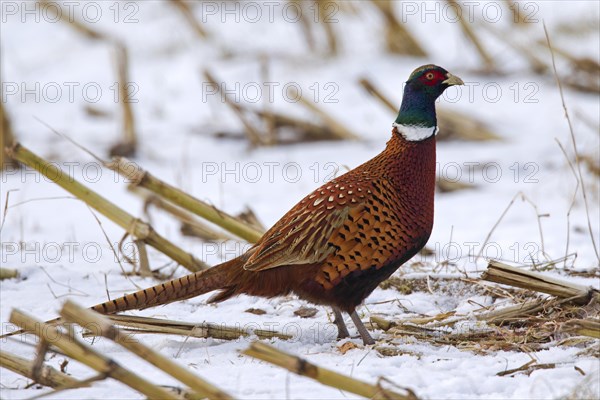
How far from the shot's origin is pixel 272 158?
7461mm

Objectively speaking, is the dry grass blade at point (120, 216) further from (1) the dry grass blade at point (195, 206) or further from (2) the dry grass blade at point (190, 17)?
(2) the dry grass blade at point (190, 17)

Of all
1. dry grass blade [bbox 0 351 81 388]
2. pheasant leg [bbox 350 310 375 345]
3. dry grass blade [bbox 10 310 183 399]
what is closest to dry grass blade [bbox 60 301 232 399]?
dry grass blade [bbox 10 310 183 399]

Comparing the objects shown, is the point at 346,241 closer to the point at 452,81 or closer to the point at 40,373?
the point at 452,81

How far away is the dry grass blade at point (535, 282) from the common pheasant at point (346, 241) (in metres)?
0.35

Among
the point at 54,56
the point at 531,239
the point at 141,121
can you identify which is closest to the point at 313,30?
the point at 141,121

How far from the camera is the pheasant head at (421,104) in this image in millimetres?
3384

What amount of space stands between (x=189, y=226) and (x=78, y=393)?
2.51 meters

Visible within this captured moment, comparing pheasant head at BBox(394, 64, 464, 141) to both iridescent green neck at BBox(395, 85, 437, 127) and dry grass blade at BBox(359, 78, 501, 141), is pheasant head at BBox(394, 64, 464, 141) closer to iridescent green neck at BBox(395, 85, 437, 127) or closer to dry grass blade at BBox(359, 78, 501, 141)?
iridescent green neck at BBox(395, 85, 437, 127)

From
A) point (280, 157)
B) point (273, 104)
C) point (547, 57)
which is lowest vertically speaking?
point (280, 157)

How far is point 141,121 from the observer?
8.68 m

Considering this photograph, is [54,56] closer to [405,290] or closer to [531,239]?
[531,239]

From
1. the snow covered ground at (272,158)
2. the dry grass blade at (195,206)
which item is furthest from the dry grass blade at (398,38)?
the dry grass blade at (195,206)

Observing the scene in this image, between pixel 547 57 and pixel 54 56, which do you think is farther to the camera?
pixel 54 56

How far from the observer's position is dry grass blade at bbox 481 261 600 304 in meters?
3.00
